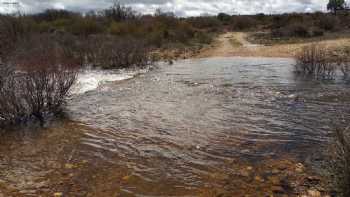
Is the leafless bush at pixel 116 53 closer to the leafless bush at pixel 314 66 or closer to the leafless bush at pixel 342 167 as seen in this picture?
the leafless bush at pixel 314 66

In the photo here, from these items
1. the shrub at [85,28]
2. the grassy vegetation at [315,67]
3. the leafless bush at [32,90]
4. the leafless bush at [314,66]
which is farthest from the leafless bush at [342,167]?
the shrub at [85,28]

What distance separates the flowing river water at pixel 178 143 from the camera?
5375mm

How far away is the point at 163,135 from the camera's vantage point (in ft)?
25.4

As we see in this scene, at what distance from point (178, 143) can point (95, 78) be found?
10.5 m

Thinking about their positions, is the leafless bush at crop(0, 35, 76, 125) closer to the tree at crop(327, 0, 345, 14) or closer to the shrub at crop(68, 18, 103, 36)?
the shrub at crop(68, 18, 103, 36)

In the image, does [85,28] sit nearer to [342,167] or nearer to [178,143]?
Answer: [178,143]

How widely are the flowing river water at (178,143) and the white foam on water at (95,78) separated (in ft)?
4.06

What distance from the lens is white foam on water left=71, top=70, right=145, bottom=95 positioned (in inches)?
554

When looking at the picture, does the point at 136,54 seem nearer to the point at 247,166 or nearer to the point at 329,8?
the point at 247,166

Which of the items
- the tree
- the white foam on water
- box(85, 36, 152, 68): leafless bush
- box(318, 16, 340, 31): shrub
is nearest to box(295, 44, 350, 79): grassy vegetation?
the white foam on water

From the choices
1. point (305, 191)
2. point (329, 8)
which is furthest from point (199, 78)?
point (329, 8)

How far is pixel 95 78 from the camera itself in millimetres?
16719

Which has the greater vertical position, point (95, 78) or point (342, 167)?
point (95, 78)

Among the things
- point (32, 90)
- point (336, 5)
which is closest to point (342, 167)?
point (32, 90)
